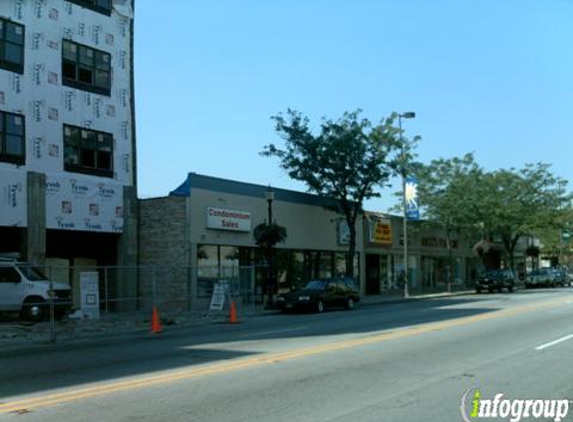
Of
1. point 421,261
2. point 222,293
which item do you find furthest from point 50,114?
point 421,261

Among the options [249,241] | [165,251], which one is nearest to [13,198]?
[165,251]

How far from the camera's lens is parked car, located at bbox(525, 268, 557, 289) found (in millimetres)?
54906

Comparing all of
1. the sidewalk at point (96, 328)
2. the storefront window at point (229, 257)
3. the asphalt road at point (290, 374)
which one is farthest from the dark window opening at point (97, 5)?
the asphalt road at point (290, 374)

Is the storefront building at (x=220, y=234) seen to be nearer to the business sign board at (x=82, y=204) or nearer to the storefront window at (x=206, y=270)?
the storefront window at (x=206, y=270)

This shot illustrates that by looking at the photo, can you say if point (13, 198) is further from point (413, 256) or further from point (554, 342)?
point (413, 256)

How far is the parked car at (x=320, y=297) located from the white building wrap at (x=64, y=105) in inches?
317

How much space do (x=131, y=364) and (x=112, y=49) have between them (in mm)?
20557

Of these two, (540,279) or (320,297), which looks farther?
(540,279)

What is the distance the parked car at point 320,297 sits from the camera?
2702 cm

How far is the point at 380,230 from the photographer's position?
44.4 meters

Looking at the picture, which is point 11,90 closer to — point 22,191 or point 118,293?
point 22,191

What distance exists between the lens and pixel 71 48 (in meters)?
27.6

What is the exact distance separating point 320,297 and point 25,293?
11.3m

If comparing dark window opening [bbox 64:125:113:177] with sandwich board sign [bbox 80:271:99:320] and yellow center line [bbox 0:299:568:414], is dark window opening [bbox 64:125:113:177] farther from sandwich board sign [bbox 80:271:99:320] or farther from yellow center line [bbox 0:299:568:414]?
yellow center line [bbox 0:299:568:414]
